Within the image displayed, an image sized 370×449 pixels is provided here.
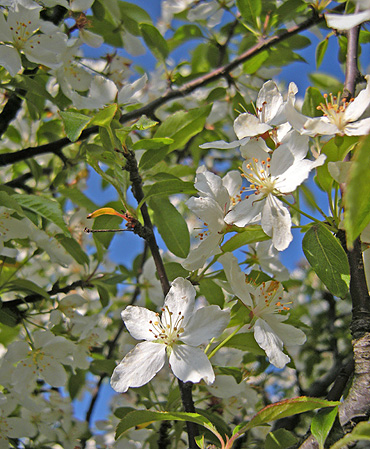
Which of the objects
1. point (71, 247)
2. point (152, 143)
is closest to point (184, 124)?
point (152, 143)

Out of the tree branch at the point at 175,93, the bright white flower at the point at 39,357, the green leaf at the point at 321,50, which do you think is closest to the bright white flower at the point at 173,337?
the bright white flower at the point at 39,357

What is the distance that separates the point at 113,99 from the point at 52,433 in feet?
4.17

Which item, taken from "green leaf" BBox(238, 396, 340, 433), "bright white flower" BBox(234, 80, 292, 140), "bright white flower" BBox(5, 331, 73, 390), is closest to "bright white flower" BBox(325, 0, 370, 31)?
"bright white flower" BBox(234, 80, 292, 140)

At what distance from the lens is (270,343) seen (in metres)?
0.97

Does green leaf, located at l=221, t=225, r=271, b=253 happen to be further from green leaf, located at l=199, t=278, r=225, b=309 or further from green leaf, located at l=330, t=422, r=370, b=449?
green leaf, located at l=330, t=422, r=370, b=449

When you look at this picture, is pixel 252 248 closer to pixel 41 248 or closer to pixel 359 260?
pixel 359 260

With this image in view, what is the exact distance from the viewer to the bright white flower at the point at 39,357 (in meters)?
1.46

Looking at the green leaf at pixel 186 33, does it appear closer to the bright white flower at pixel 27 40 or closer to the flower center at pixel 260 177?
the bright white flower at pixel 27 40

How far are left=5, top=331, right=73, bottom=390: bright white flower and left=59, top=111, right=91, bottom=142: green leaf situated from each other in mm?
740

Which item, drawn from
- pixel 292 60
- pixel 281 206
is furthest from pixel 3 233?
pixel 292 60

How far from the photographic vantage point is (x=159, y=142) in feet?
3.59

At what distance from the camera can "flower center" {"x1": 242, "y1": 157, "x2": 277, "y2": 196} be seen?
3.23 feet

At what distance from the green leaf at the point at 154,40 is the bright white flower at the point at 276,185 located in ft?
3.16

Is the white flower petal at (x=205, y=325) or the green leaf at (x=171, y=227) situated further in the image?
the green leaf at (x=171, y=227)
